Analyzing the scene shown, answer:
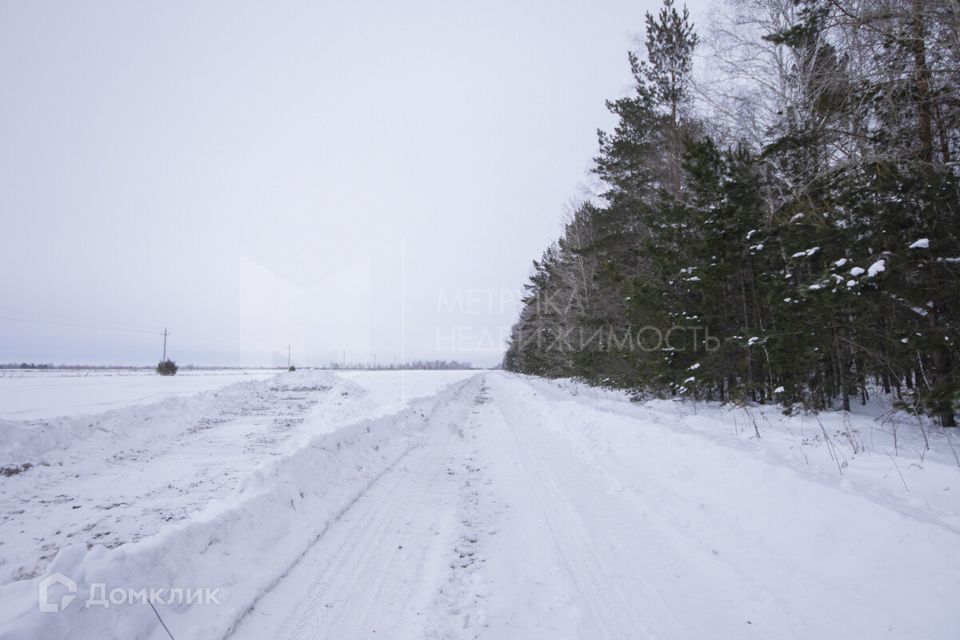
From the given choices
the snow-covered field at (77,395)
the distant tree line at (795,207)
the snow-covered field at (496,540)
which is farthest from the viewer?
the snow-covered field at (77,395)

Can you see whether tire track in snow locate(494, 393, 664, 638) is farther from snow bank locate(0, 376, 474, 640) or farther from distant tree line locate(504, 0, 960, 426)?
distant tree line locate(504, 0, 960, 426)

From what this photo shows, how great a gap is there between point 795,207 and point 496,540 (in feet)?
30.0

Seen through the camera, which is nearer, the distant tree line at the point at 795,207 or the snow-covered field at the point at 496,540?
the snow-covered field at the point at 496,540

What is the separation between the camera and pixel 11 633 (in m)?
2.26

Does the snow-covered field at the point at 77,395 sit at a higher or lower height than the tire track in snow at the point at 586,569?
higher

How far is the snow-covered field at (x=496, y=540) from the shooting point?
9.20 feet

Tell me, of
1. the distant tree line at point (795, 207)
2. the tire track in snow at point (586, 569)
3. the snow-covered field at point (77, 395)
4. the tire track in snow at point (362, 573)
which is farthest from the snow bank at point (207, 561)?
the distant tree line at point (795, 207)

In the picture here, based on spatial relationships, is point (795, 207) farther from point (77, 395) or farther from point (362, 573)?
point (77, 395)

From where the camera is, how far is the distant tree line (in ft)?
20.9

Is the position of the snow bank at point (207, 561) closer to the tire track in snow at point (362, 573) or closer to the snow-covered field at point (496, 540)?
the snow-covered field at point (496, 540)

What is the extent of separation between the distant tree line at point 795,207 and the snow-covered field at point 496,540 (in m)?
2.24

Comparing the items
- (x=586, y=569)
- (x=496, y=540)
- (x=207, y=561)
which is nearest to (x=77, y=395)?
(x=207, y=561)

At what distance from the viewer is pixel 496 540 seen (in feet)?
13.9

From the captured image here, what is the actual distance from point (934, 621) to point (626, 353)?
39.1 ft
